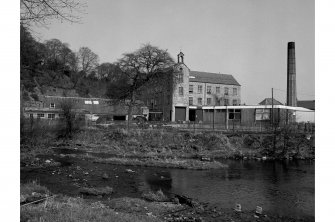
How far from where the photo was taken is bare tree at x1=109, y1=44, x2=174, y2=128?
37.1m

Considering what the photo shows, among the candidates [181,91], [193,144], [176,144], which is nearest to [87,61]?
[181,91]

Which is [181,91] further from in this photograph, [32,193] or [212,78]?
[32,193]

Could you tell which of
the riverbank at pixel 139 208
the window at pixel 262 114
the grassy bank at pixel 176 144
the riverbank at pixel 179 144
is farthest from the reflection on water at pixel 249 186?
the window at pixel 262 114

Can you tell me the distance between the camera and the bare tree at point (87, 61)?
5254 centimetres

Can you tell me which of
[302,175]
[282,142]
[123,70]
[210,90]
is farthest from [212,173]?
[210,90]

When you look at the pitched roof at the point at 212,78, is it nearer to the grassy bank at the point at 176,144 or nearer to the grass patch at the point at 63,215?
the grassy bank at the point at 176,144

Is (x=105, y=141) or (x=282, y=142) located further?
(x=105, y=141)

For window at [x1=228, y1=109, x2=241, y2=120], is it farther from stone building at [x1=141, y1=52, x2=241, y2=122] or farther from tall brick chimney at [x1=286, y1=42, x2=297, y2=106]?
tall brick chimney at [x1=286, y1=42, x2=297, y2=106]

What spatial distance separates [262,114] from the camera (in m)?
42.6

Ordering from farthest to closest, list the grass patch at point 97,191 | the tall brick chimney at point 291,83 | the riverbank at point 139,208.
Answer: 1. the tall brick chimney at point 291,83
2. the grass patch at point 97,191
3. the riverbank at point 139,208

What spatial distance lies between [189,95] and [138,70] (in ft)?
53.0
